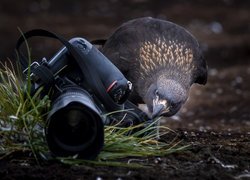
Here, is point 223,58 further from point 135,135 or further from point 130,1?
point 135,135

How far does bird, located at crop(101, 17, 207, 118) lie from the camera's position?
24.1ft

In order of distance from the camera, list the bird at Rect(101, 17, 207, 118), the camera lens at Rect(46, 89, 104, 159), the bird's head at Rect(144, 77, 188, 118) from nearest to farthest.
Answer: the camera lens at Rect(46, 89, 104, 159)
the bird's head at Rect(144, 77, 188, 118)
the bird at Rect(101, 17, 207, 118)

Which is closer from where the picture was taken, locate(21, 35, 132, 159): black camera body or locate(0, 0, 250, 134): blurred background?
locate(21, 35, 132, 159): black camera body

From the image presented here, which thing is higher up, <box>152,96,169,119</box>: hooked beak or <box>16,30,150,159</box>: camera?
<box>16,30,150,159</box>: camera

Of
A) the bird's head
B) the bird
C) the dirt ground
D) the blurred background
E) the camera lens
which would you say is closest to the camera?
the camera lens

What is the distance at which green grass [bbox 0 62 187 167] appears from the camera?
4.92 m

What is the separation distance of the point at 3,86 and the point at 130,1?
44.4ft

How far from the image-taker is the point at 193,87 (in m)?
12.4

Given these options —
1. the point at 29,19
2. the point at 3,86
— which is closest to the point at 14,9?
the point at 29,19

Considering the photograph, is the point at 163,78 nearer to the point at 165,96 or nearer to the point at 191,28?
the point at 165,96

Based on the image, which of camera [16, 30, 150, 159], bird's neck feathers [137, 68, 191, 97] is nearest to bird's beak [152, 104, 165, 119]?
bird's neck feathers [137, 68, 191, 97]

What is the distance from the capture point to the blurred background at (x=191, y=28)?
1092cm

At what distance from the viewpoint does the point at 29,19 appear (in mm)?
16484

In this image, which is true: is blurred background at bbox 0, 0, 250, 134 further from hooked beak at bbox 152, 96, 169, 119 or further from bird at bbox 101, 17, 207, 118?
hooked beak at bbox 152, 96, 169, 119
